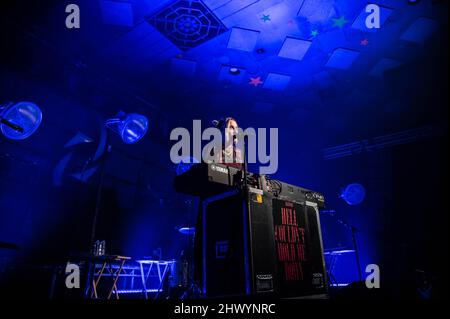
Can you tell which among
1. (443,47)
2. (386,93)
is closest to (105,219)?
(386,93)

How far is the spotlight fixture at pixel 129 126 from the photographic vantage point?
470cm

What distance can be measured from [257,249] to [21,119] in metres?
3.81

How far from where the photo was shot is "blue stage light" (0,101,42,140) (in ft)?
12.8

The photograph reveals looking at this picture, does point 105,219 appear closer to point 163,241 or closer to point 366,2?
point 163,241

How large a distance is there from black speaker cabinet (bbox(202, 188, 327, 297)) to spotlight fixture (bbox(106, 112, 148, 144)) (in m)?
2.50

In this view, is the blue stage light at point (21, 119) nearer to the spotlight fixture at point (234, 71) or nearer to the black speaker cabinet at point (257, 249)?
the black speaker cabinet at point (257, 249)

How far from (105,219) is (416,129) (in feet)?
22.5

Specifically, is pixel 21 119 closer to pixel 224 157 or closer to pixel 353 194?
pixel 224 157

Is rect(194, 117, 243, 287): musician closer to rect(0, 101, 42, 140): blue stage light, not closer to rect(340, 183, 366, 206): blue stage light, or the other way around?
rect(0, 101, 42, 140): blue stage light

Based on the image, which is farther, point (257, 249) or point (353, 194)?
point (353, 194)

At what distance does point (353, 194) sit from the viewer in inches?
268

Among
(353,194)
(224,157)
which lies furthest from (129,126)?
(353,194)

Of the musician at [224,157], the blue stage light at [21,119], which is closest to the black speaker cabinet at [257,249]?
the musician at [224,157]

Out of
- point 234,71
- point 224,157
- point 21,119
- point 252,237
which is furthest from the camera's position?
point 234,71
